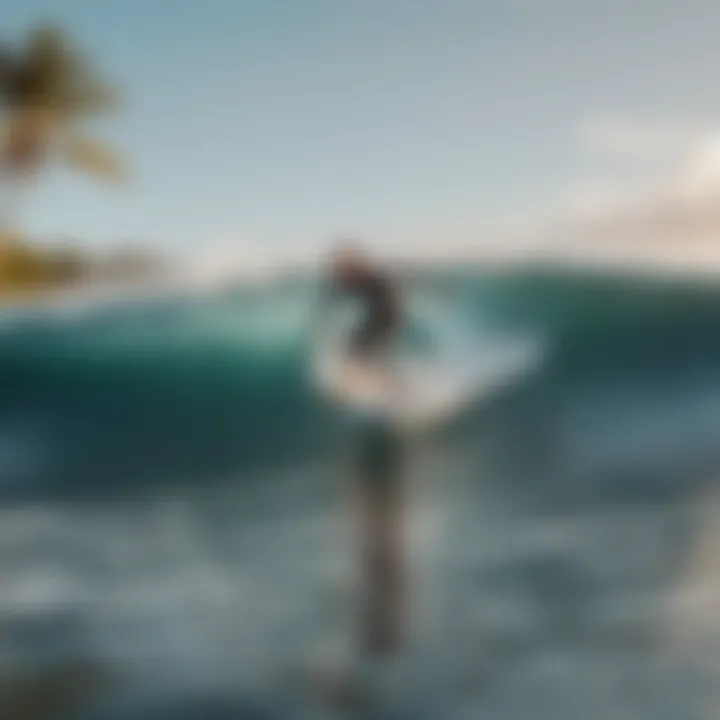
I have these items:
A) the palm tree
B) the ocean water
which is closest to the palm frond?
the palm tree

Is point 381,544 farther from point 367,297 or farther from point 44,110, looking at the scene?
point 44,110

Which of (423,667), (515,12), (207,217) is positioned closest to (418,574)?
(423,667)

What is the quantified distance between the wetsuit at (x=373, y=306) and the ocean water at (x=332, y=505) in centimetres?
2

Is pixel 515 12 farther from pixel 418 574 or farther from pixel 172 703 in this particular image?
pixel 172 703

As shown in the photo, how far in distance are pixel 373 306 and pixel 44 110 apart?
0.96ft

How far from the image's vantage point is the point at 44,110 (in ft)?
2.97

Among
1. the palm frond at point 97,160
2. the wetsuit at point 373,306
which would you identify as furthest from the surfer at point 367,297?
the palm frond at point 97,160

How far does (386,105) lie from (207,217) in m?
0.16

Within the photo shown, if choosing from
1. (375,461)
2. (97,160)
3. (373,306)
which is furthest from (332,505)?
(97,160)

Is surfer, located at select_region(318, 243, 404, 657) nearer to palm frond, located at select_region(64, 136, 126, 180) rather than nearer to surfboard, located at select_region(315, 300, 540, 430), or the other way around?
surfboard, located at select_region(315, 300, 540, 430)

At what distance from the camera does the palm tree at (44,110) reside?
2.93 feet

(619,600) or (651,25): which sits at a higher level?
(651,25)

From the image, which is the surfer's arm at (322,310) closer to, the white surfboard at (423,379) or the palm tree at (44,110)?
the white surfboard at (423,379)

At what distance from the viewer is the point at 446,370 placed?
0.88m
